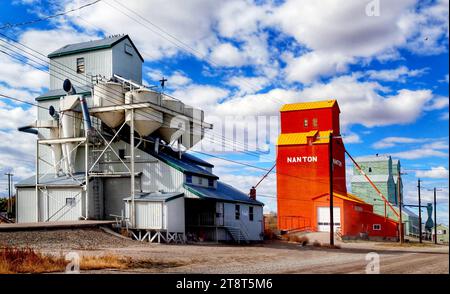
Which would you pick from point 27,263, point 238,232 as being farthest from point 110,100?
point 27,263

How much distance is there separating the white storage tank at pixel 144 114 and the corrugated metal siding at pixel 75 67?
560cm

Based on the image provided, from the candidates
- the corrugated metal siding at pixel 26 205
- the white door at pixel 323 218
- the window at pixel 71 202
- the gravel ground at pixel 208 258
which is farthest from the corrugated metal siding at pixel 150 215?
the white door at pixel 323 218

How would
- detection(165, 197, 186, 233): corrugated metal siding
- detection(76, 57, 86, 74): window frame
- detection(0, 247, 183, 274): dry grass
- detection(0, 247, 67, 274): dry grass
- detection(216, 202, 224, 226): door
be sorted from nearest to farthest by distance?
detection(0, 247, 67, 274): dry grass < detection(0, 247, 183, 274): dry grass < detection(165, 197, 186, 233): corrugated metal siding < detection(216, 202, 224, 226): door < detection(76, 57, 86, 74): window frame

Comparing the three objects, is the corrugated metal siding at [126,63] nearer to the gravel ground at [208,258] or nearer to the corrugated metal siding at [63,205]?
the corrugated metal siding at [63,205]

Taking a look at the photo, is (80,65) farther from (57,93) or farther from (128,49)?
(128,49)

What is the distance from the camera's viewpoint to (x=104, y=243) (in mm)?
30641

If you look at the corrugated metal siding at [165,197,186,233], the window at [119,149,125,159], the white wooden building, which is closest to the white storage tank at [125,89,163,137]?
the white wooden building

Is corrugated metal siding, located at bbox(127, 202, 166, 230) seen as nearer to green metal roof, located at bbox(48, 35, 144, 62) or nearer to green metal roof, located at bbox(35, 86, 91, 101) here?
green metal roof, located at bbox(35, 86, 91, 101)

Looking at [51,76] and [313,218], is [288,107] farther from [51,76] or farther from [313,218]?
[51,76]

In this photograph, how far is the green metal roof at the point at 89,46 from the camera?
4500 centimetres

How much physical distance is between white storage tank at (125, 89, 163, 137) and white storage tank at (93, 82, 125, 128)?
Result: 3.36 ft

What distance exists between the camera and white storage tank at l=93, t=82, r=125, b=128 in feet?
133
